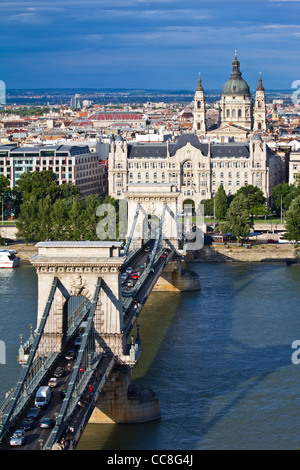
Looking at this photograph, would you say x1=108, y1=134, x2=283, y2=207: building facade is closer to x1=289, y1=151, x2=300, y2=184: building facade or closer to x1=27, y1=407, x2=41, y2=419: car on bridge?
x1=289, y1=151, x2=300, y2=184: building facade

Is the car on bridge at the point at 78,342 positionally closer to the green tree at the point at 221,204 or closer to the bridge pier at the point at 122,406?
the bridge pier at the point at 122,406

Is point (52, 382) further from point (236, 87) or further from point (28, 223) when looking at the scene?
point (236, 87)

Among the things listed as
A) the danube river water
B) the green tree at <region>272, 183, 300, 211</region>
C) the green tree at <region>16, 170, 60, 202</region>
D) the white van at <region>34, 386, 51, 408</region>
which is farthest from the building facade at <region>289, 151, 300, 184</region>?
the white van at <region>34, 386, 51, 408</region>

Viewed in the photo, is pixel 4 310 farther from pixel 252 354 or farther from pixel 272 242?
pixel 272 242

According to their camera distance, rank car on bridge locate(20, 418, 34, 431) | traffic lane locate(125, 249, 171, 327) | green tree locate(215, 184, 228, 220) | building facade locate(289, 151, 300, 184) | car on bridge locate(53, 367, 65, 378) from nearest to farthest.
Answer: car on bridge locate(20, 418, 34, 431)
car on bridge locate(53, 367, 65, 378)
traffic lane locate(125, 249, 171, 327)
green tree locate(215, 184, 228, 220)
building facade locate(289, 151, 300, 184)
